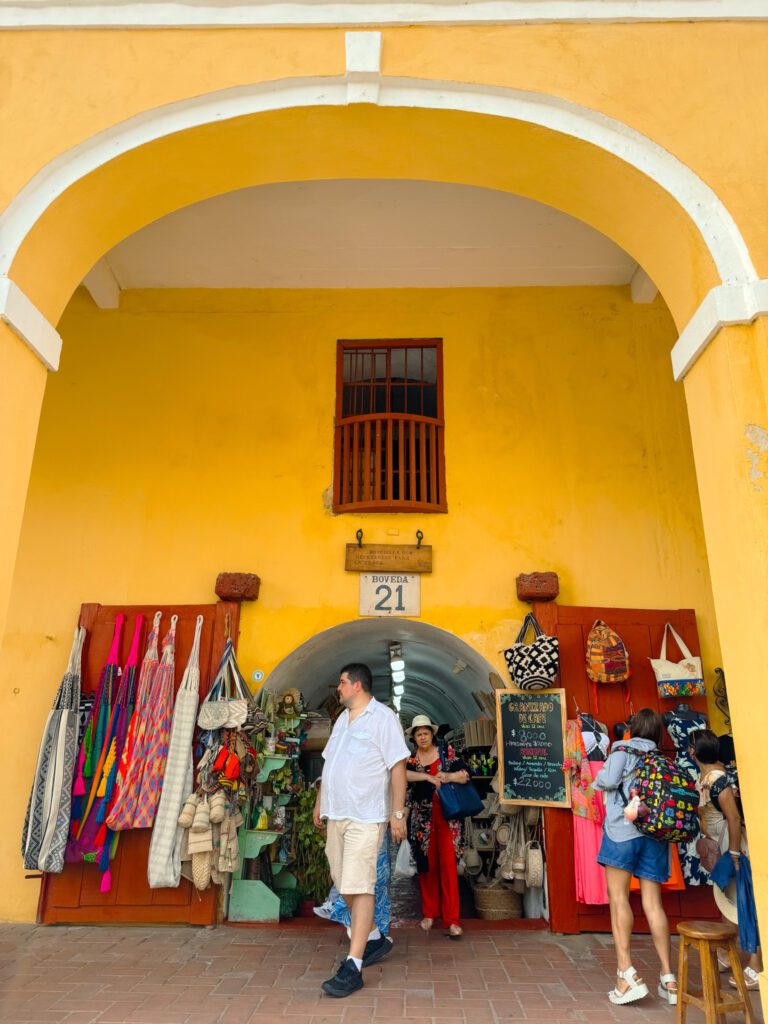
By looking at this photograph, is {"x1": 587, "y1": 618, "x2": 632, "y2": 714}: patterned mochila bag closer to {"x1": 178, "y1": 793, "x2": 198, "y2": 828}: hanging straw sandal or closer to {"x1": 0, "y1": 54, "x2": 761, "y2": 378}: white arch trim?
{"x1": 0, "y1": 54, "x2": 761, "y2": 378}: white arch trim

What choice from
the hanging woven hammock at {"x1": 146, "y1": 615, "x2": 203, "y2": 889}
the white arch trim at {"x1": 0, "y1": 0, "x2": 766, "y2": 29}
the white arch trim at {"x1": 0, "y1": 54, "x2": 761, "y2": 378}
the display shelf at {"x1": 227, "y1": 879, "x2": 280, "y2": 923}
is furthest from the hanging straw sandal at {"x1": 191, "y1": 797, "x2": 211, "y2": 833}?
the white arch trim at {"x1": 0, "y1": 0, "x2": 766, "y2": 29}

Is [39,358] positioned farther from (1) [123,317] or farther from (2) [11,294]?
(1) [123,317]

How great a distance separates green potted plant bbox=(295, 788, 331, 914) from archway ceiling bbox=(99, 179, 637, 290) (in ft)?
15.9

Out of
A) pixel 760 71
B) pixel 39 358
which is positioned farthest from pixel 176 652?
pixel 760 71

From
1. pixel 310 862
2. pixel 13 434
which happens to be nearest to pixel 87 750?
pixel 310 862

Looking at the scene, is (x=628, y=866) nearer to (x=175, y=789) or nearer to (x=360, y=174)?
(x=175, y=789)

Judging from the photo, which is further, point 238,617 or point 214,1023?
point 238,617

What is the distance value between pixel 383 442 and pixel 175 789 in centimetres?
351

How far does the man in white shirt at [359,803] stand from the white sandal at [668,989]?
1.56 m

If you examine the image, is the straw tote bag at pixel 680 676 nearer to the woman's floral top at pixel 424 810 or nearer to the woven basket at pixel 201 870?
the woman's floral top at pixel 424 810

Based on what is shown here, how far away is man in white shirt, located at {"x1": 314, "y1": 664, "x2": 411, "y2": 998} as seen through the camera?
4.09 metres

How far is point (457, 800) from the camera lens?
552 centimetres

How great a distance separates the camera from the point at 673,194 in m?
3.98

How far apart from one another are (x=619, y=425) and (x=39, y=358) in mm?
4759
